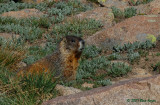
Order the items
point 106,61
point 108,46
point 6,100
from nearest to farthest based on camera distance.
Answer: point 6,100 < point 106,61 < point 108,46

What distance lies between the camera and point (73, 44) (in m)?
9.43

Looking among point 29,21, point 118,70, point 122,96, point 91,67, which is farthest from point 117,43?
point 122,96

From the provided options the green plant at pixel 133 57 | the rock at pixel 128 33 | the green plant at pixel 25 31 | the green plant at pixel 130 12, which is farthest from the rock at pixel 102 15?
the green plant at pixel 133 57

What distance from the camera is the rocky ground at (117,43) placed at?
6.03 meters

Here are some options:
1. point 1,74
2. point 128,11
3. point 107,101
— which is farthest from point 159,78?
point 128,11

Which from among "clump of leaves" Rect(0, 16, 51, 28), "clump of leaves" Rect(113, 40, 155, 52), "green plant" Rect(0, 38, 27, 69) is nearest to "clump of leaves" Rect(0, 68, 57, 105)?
"green plant" Rect(0, 38, 27, 69)

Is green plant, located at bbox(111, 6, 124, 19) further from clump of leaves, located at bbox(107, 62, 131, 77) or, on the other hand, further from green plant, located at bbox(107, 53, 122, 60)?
clump of leaves, located at bbox(107, 62, 131, 77)

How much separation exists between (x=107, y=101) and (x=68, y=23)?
10414 mm

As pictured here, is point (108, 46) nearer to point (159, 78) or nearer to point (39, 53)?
point (39, 53)

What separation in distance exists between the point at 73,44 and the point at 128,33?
14.2ft

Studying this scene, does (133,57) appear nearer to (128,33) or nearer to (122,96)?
(128,33)

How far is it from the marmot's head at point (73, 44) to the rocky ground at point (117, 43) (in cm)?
99

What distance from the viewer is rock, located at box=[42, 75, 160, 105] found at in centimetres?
592

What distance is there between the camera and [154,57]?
37.8 ft
